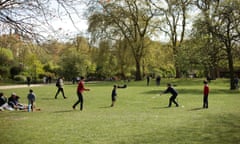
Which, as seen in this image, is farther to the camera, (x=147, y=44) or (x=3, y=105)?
(x=147, y=44)

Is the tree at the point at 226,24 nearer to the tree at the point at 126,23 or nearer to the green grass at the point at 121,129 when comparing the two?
the green grass at the point at 121,129

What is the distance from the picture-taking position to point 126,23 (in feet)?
198

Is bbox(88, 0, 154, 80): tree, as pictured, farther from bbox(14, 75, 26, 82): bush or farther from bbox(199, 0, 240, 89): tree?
bbox(199, 0, 240, 89): tree

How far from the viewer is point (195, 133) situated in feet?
37.0

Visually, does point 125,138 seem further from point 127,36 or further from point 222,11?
point 127,36

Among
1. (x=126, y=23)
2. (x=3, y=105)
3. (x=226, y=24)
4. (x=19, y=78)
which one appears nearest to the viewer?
(x=3, y=105)

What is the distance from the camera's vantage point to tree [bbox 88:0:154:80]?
57000mm

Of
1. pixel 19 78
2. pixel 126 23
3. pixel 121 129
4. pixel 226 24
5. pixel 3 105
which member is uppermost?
pixel 126 23

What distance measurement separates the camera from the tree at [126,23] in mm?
57000

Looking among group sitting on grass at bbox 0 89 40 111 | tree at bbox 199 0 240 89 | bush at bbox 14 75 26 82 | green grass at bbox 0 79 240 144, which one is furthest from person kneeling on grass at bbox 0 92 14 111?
bush at bbox 14 75 26 82

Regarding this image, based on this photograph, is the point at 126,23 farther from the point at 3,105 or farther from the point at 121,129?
the point at 121,129

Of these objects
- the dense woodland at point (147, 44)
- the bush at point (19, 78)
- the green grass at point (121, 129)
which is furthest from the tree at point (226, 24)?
the bush at point (19, 78)

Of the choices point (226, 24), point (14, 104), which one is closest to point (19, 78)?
point (226, 24)

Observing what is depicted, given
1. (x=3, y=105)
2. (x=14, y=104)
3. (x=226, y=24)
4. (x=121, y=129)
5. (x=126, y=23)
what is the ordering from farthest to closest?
(x=126, y=23), (x=226, y=24), (x=14, y=104), (x=3, y=105), (x=121, y=129)
